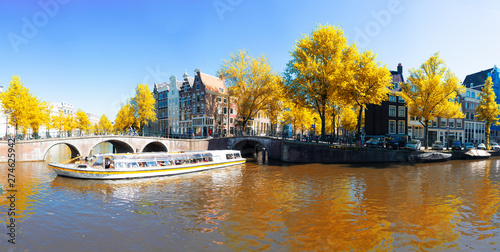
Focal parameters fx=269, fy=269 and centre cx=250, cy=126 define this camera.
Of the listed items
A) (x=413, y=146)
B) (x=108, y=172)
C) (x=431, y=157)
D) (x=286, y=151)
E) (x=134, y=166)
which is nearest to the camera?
(x=108, y=172)

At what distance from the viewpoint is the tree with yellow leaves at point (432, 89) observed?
42.9 metres

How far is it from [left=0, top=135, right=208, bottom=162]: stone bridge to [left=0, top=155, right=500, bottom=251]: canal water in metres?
13.5

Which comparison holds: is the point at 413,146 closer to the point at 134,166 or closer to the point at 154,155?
the point at 154,155

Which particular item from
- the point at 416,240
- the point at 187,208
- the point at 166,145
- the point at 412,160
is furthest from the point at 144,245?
the point at 166,145

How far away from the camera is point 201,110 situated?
65.4 m

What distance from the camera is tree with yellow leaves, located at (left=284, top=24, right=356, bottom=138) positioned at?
38.2m

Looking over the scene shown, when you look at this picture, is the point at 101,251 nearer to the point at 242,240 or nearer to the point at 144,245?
the point at 144,245

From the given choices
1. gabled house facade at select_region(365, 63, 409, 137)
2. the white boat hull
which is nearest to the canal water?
the white boat hull

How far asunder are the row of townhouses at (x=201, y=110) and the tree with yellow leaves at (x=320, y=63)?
2219cm

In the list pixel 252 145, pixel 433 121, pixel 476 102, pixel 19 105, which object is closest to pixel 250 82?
pixel 252 145

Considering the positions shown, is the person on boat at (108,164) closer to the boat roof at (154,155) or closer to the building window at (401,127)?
the boat roof at (154,155)

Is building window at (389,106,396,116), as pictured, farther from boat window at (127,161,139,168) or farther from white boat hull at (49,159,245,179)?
boat window at (127,161,139,168)

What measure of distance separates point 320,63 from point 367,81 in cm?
712

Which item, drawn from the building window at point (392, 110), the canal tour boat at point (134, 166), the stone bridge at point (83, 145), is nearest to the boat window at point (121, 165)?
the canal tour boat at point (134, 166)
